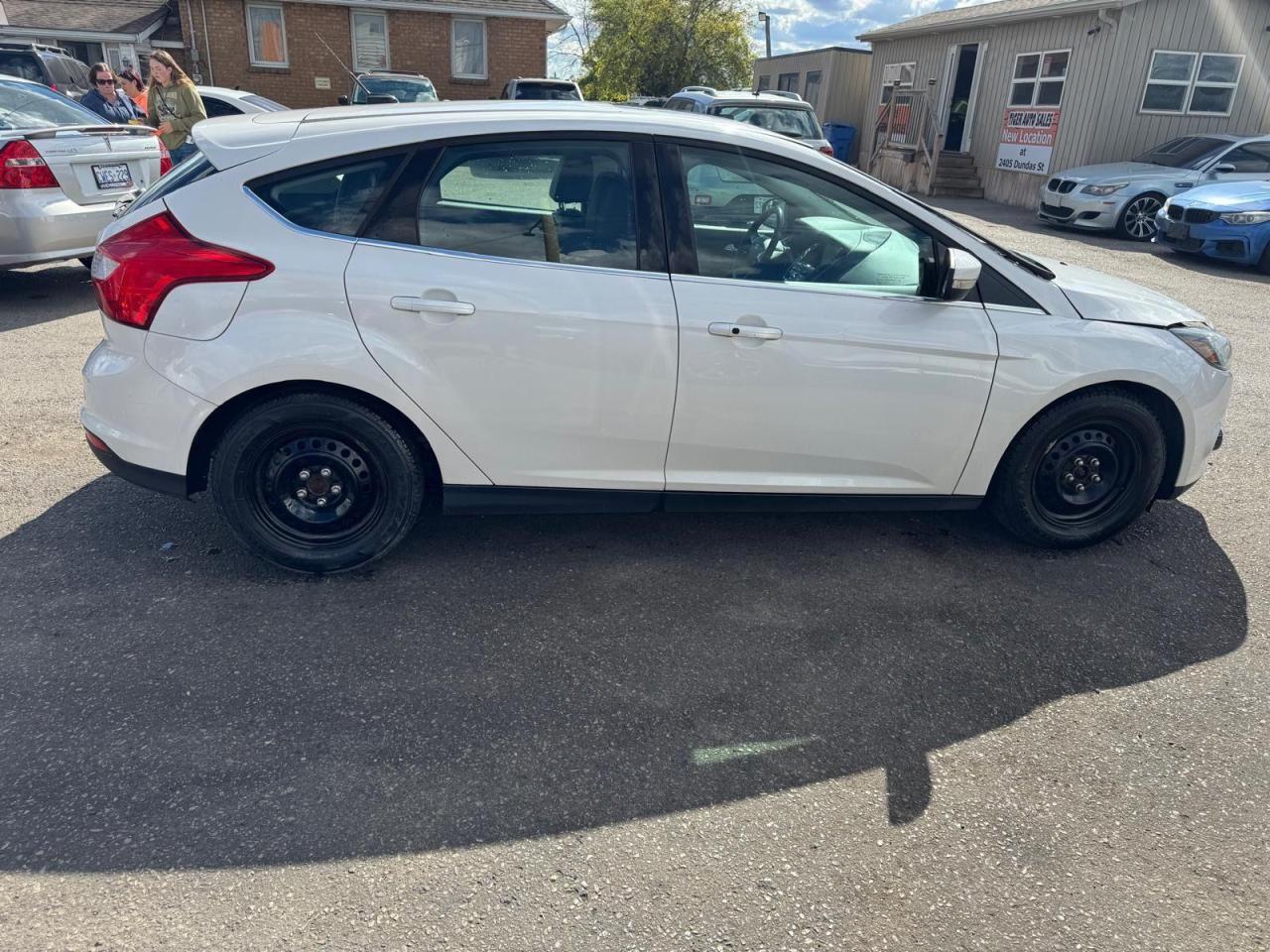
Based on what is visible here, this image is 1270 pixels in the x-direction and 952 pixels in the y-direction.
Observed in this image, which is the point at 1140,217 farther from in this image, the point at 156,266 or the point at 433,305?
the point at 156,266

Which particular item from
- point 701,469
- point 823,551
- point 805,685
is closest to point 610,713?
point 805,685

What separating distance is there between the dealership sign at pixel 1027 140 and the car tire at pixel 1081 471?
16754 mm

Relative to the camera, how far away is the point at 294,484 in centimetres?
356

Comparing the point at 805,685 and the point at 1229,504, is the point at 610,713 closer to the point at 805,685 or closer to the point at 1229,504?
the point at 805,685

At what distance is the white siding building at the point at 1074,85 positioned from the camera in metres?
17.1

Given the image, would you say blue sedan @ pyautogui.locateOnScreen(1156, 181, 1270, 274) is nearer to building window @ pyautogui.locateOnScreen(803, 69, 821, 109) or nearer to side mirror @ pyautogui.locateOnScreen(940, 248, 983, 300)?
side mirror @ pyautogui.locateOnScreen(940, 248, 983, 300)

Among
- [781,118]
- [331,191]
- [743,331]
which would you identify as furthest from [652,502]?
[781,118]

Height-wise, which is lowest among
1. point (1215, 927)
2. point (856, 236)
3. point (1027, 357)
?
point (1215, 927)

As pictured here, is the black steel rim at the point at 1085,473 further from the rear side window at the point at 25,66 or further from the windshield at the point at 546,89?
the windshield at the point at 546,89

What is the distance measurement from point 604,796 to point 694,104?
14.1 meters

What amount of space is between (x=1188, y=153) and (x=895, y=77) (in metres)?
11.0

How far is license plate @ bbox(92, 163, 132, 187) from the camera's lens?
7.53 metres

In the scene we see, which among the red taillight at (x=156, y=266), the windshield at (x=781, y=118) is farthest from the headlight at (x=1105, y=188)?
the red taillight at (x=156, y=266)

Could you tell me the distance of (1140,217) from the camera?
47.4 ft
